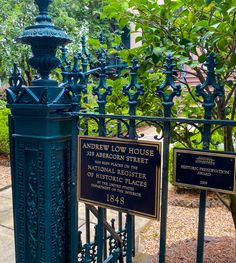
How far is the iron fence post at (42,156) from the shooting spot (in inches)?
81.2

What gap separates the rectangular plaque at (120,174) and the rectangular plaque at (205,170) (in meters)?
0.13

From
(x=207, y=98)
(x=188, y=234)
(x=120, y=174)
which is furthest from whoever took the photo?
(x=188, y=234)

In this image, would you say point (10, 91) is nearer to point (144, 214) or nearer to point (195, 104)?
point (144, 214)

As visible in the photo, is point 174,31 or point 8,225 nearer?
point 174,31

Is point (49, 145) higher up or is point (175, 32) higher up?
point (175, 32)

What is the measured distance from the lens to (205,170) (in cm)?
171

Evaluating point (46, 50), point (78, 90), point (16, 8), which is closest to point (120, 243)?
point (78, 90)

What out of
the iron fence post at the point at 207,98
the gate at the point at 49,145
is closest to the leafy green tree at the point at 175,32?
the gate at the point at 49,145

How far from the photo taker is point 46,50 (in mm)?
2107

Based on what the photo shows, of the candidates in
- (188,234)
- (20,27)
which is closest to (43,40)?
(188,234)

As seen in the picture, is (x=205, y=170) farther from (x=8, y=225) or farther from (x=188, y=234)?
(x=8, y=225)

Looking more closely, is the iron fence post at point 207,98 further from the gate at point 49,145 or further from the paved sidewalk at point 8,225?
the paved sidewalk at point 8,225

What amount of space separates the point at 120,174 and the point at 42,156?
0.54 meters

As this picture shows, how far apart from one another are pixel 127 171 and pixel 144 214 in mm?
279
